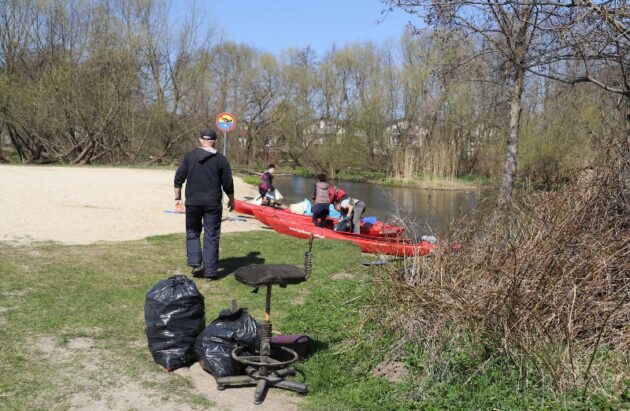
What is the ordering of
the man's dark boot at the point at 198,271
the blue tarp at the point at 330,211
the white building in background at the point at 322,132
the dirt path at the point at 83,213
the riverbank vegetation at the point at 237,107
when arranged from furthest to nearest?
the white building in background at the point at 322,132 < the riverbank vegetation at the point at 237,107 < the blue tarp at the point at 330,211 < the dirt path at the point at 83,213 < the man's dark boot at the point at 198,271

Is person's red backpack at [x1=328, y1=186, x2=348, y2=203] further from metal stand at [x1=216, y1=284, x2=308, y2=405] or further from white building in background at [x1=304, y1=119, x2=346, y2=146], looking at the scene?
white building in background at [x1=304, y1=119, x2=346, y2=146]

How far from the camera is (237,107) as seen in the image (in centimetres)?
5469

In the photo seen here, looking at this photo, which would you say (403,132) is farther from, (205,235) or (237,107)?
(205,235)

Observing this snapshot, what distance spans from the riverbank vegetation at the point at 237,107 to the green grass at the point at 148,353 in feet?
91.6

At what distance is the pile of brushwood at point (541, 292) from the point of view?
423 centimetres

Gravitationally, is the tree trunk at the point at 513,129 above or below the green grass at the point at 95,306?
above

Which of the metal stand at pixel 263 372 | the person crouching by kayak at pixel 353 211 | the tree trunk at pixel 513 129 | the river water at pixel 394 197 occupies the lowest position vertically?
the river water at pixel 394 197

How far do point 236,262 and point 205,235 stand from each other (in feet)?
5.12

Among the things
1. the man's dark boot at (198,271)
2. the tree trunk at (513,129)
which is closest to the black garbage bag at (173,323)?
the man's dark boot at (198,271)

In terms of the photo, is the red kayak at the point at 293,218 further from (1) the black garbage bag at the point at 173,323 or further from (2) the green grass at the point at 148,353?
(1) the black garbage bag at the point at 173,323

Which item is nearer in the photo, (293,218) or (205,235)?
(205,235)

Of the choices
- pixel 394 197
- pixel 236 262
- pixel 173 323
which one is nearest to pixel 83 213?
pixel 236 262

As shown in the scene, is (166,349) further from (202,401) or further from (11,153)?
(11,153)

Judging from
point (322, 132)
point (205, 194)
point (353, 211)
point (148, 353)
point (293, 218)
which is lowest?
point (148, 353)
